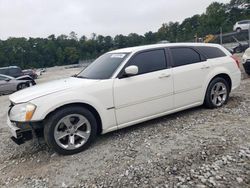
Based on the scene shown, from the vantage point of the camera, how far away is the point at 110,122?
4.60 meters

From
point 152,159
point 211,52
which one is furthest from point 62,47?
point 152,159

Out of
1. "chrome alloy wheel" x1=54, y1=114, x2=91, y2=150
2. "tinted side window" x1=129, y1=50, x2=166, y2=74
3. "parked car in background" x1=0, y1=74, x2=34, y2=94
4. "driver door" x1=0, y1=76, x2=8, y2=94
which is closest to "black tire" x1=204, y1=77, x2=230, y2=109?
"tinted side window" x1=129, y1=50, x2=166, y2=74

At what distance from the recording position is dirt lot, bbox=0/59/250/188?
3335 mm

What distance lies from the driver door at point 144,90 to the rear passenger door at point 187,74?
0.19m

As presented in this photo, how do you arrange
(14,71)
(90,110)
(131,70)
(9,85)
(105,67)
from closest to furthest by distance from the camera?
(90,110), (131,70), (105,67), (9,85), (14,71)

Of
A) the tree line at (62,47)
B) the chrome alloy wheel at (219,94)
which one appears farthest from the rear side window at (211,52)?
the tree line at (62,47)

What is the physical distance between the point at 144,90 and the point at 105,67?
2.85 feet

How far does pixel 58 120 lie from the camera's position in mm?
4133

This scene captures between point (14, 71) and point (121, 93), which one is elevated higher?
point (121, 93)

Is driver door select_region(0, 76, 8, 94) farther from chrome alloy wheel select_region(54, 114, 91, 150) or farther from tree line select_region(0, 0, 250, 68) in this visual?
tree line select_region(0, 0, 250, 68)

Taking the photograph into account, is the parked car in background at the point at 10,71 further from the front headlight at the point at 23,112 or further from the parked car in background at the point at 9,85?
the front headlight at the point at 23,112

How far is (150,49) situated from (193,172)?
2.65 meters

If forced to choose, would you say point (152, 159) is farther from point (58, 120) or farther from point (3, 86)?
point (3, 86)

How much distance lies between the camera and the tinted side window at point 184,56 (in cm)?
545
